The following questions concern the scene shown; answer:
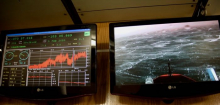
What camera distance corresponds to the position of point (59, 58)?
1.03 m

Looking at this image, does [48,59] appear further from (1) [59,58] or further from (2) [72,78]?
(2) [72,78]

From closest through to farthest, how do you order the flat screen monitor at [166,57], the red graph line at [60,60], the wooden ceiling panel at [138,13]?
1. the flat screen monitor at [166,57]
2. the red graph line at [60,60]
3. the wooden ceiling panel at [138,13]

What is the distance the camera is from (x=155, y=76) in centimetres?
94

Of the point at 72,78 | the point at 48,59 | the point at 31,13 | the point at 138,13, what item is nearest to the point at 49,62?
the point at 48,59

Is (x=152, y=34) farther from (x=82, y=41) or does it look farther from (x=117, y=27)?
(x=82, y=41)

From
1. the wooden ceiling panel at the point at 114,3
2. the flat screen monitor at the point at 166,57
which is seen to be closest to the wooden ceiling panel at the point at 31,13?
the wooden ceiling panel at the point at 114,3

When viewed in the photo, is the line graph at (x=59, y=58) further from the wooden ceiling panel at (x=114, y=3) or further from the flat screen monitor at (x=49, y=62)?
the wooden ceiling panel at (x=114, y=3)

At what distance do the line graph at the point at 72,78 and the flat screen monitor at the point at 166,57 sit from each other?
0.19 meters

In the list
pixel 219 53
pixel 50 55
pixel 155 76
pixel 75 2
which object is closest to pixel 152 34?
pixel 155 76

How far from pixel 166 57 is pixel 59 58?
0.68m

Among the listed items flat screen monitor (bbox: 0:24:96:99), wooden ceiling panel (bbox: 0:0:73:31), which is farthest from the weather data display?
wooden ceiling panel (bbox: 0:0:73:31)

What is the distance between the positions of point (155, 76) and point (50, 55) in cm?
69

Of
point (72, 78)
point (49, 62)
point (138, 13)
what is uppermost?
point (138, 13)

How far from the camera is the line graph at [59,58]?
101 centimetres
